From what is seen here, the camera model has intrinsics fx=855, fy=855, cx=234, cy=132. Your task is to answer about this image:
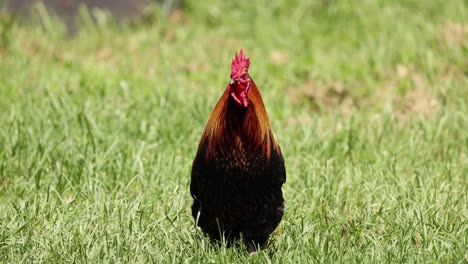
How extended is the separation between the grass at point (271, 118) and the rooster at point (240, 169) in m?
0.15

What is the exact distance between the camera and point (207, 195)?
397cm

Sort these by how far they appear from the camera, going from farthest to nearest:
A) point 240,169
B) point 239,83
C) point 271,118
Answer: point 271,118
point 240,169
point 239,83

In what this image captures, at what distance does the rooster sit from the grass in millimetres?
149

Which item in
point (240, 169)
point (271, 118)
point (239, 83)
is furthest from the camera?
point (271, 118)

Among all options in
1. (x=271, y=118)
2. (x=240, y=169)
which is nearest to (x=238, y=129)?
(x=240, y=169)

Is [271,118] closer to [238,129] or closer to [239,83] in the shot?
[238,129]

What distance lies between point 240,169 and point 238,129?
0.18 m

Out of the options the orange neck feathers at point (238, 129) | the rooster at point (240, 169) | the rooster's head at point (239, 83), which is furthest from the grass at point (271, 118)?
the rooster's head at point (239, 83)

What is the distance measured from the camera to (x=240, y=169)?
387cm

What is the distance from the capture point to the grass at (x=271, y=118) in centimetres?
405

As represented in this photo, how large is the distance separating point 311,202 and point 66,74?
9.93 feet

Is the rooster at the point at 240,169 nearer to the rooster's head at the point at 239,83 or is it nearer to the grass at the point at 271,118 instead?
the rooster's head at the point at 239,83

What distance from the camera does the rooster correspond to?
386 cm

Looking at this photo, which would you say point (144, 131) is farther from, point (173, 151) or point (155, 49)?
point (155, 49)
